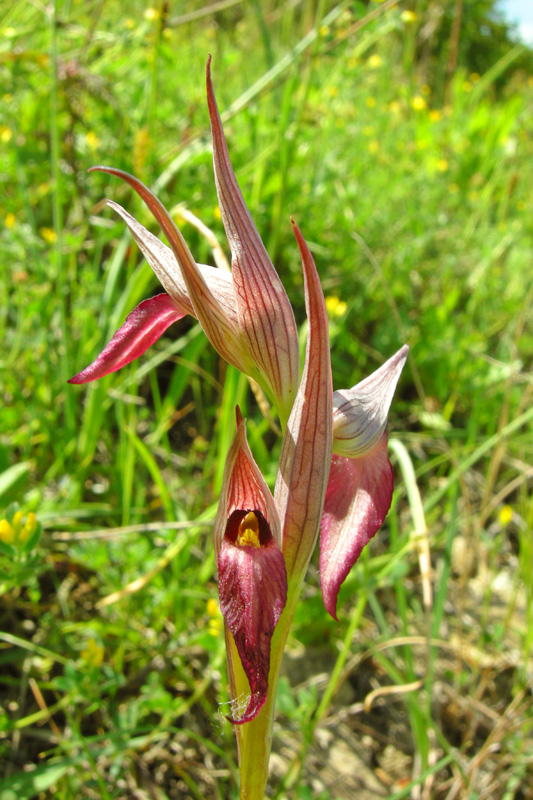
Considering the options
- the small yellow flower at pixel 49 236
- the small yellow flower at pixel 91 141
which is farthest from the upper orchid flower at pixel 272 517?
the small yellow flower at pixel 91 141

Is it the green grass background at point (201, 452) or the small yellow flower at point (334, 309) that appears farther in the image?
the small yellow flower at point (334, 309)

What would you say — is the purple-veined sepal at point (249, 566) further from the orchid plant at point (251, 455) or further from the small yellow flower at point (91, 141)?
the small yellow flower at point (91, 141)

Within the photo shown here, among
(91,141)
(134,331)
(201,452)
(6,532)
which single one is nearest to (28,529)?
(6,532)

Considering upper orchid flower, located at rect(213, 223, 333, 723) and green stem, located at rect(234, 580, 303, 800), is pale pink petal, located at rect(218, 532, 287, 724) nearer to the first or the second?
upper orchid flower, located at rect(213, 223, 333, 723)

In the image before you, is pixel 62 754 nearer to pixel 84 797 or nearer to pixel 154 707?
pixel 84 797

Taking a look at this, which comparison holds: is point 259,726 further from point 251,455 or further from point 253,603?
point 251,455
